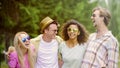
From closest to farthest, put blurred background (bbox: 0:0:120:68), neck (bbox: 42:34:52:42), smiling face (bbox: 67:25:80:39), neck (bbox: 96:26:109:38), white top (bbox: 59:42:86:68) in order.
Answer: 1. neck (bbox: 96:26:109:38)
2. white top (bbox: 59:42:86:68)
3. smiling face (bbox: 67:25:80:39)
4. neck (bbox: 42:34:52:42)
5. blurred background (bbox: 0:0:120:68)

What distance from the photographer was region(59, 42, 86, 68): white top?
5.43 meters

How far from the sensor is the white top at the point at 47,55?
5574 millimetres

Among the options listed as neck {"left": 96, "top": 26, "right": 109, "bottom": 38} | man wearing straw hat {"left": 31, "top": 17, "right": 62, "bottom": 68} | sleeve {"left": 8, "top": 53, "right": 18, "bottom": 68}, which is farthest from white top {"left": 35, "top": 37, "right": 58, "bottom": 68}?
neck {"left": 96, "top": 26, "right": 109, "bottom": 38}

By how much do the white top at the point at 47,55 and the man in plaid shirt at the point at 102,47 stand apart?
525 millimetres

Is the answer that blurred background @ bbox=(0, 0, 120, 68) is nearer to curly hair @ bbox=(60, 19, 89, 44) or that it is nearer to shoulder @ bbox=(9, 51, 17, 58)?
shoulder @ bbox=(9, 51, 17, 58)

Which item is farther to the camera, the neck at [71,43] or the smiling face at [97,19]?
the neck at [71,43]

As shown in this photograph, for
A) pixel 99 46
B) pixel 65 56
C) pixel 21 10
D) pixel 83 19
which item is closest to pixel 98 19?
pixel 99 46

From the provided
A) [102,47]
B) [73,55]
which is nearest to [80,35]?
[73,55]

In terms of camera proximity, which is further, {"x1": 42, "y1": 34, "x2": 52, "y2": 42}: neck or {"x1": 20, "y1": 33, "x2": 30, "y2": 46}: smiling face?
{"x1": 42, "y1": 34, "x2": 52, "y2": 42}: neck

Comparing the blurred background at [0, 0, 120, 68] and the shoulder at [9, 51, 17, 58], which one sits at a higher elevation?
the blurred background at [0, 0, 120, 68]

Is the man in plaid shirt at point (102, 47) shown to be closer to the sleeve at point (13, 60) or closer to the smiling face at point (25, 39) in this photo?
the smiling face at point (25, 39)

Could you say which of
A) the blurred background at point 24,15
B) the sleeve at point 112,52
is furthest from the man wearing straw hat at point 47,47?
the blurred background at point 24,15

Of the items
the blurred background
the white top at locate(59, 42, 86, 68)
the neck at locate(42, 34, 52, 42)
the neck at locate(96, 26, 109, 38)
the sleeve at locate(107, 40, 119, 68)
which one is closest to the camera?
the sleeve at locate(107, 40, 119, 68)

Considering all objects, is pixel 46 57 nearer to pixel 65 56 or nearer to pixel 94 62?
pixel 65 56
